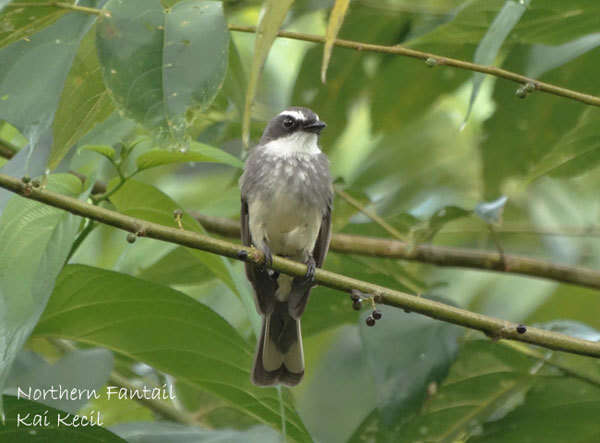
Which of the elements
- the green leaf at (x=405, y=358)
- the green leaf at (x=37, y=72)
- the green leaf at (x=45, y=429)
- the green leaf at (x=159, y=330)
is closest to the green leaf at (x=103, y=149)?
the green leaf at (x=37, y=72)

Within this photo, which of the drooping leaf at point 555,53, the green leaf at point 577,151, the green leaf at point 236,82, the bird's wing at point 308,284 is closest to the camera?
the green leaf at point 577,151

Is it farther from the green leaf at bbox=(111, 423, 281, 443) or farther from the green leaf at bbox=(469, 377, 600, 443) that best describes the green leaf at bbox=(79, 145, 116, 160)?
the green leaf at bbox=(469, 377, 600, 443)

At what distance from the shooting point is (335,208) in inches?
161

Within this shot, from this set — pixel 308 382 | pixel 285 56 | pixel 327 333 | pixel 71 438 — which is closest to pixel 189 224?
pixel 71 438

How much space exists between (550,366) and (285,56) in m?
2.70

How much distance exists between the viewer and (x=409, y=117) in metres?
4.11

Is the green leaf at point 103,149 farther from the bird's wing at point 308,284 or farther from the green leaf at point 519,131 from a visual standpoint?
the green leaf at point 519,131

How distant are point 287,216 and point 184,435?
141 centimetres

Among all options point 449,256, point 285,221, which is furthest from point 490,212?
point 285,221

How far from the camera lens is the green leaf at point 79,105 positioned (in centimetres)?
210

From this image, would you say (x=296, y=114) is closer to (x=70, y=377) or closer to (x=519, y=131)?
(x=519, y=131)

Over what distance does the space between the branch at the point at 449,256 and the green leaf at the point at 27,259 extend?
140 centimetres

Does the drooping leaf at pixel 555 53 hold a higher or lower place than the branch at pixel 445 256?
higher

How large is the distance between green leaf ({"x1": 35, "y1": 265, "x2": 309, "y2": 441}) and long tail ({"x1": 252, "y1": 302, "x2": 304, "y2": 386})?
0.25 meters
